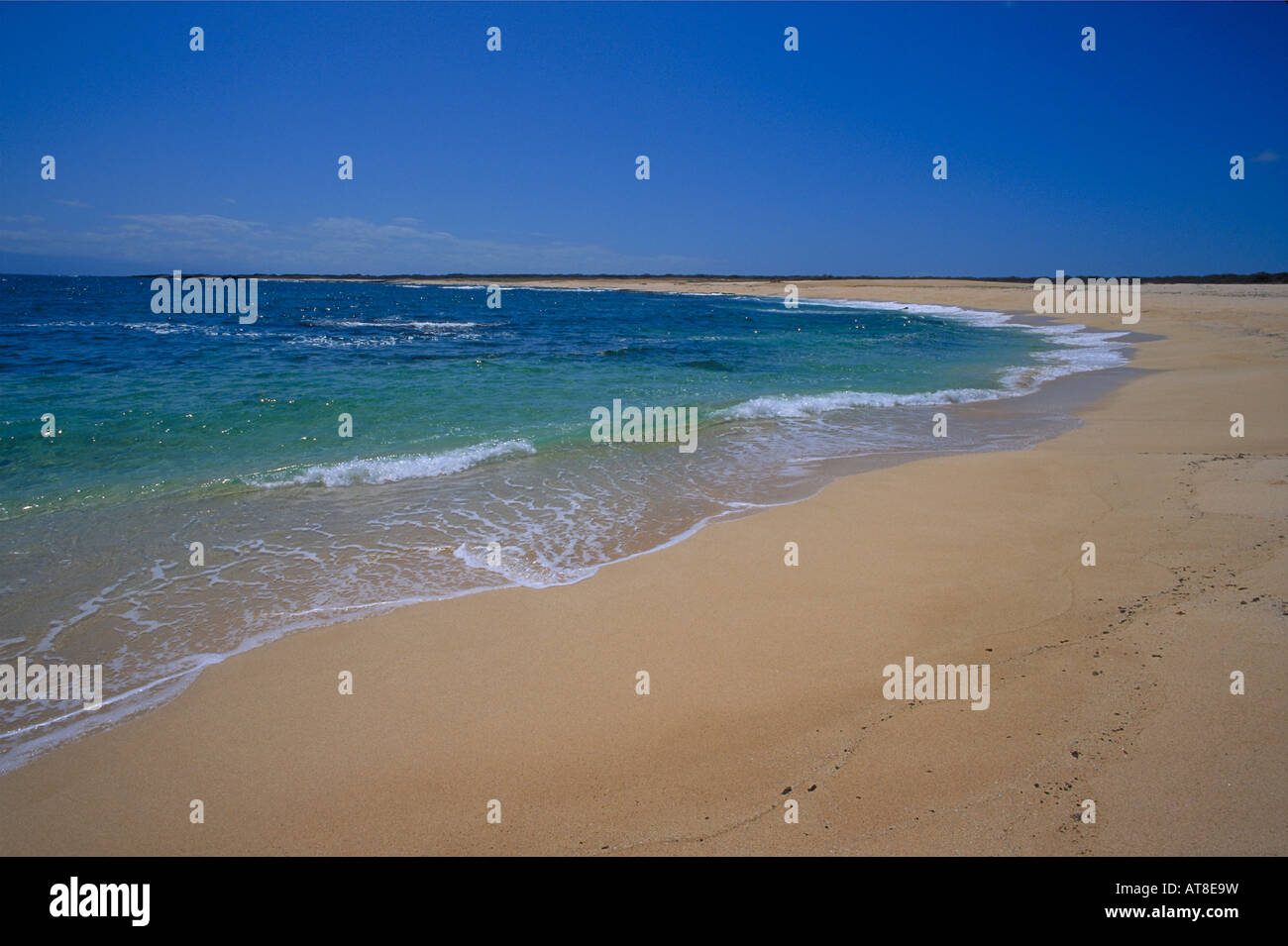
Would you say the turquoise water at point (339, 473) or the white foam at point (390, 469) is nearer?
the turquoise water at point (339, 473)

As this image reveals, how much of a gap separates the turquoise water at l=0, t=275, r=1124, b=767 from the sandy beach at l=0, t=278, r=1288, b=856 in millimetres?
655

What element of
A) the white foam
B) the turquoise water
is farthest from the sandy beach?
the white foam

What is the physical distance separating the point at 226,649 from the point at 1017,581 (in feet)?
18.5

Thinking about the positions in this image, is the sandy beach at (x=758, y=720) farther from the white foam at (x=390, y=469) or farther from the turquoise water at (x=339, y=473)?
the white foam at (x=390, y=469)

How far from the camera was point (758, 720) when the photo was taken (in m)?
3.28

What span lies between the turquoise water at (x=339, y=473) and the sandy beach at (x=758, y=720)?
2.15ft

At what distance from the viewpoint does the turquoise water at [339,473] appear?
470 centimetres

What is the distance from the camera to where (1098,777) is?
107 inches

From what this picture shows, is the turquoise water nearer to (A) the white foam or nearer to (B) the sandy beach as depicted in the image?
(A) the white foam

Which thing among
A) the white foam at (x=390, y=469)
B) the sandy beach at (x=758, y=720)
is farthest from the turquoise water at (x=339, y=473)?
the sandy beach at (x=758, y=720)

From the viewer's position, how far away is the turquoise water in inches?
185

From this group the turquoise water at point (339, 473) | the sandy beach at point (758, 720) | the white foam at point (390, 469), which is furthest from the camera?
the white foam at point (390, 469)
